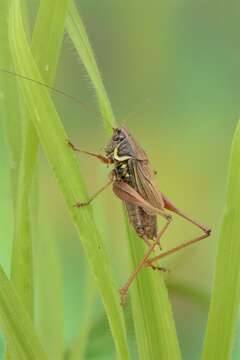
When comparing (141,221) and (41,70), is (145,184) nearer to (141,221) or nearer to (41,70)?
(141,221)

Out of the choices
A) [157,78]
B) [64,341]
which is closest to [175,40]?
[157,78]

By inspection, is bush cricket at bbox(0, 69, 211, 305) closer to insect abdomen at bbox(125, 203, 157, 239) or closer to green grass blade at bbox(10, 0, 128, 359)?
insect abdomen at bbox(125, 203, 157, 239)

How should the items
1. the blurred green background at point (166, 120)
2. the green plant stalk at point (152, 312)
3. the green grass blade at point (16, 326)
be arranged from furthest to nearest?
the blurred green background at point (166, 120) → the green plant stalk at point (152, 312) → the green grass blade at point (16, 326)

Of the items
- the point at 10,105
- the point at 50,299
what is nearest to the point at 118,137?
the point at 10,105

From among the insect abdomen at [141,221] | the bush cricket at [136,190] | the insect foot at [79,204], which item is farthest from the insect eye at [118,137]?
the insect foot at [79,204]

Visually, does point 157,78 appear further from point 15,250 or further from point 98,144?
point 15,250

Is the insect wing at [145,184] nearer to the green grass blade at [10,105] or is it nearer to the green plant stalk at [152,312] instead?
the green plant stalk at [152,312]

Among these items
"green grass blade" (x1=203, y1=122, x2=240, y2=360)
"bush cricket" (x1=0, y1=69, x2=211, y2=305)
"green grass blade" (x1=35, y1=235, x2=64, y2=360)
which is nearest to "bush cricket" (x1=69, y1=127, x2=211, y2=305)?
"bush cricket" (x1=0, y1=69, x2=211, y2=305)
